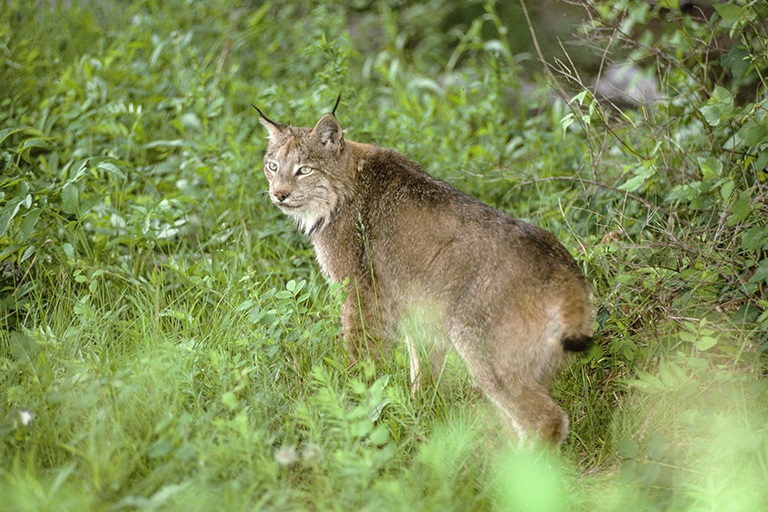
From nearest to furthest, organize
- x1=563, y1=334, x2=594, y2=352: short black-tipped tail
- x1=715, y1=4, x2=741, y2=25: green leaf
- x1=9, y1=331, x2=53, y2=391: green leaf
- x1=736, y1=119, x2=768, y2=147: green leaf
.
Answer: x1=563, y1=334, x2=594, y2=352: short black-tipped tail, x1=9, y1=331, x2=53, y2=391: green leaf, x1=736, y1=119, x2=768, y2=147: green leaf, x1=715, y1=4, x2=741, y2=25: green leaf

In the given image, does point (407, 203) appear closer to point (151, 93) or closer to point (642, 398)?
point (642, 398)

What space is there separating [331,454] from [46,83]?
4.96 m

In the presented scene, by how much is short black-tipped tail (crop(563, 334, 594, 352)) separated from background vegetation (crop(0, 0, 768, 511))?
1.61ft

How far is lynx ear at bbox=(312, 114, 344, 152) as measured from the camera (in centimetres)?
381

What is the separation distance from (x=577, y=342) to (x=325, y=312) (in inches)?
61.8

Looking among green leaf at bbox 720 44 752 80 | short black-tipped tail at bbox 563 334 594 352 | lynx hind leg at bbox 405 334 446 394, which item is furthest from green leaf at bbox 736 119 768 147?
lynx hind leg at bbox 405 334 446 394

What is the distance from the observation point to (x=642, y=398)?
132 inches

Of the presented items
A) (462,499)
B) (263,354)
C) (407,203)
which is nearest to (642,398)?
(462,499)

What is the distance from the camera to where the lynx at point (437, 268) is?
298cm

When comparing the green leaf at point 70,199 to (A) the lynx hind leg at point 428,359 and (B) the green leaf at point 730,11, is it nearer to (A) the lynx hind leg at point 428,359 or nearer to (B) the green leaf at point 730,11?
(A) the lynx hind leg at point 428,359

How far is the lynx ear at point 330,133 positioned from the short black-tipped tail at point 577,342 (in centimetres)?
181

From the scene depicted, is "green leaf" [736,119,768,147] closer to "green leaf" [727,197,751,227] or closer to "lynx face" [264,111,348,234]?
"green leaf" [727,197,751,227]

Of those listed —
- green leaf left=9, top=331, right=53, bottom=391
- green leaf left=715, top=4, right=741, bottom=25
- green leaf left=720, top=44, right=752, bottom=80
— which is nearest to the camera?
green leaf left=9, top=331, right=53, bottom=391

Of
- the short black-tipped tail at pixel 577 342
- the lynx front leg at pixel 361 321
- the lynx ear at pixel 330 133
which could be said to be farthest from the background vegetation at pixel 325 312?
the lynx ear at pixel 330 133
